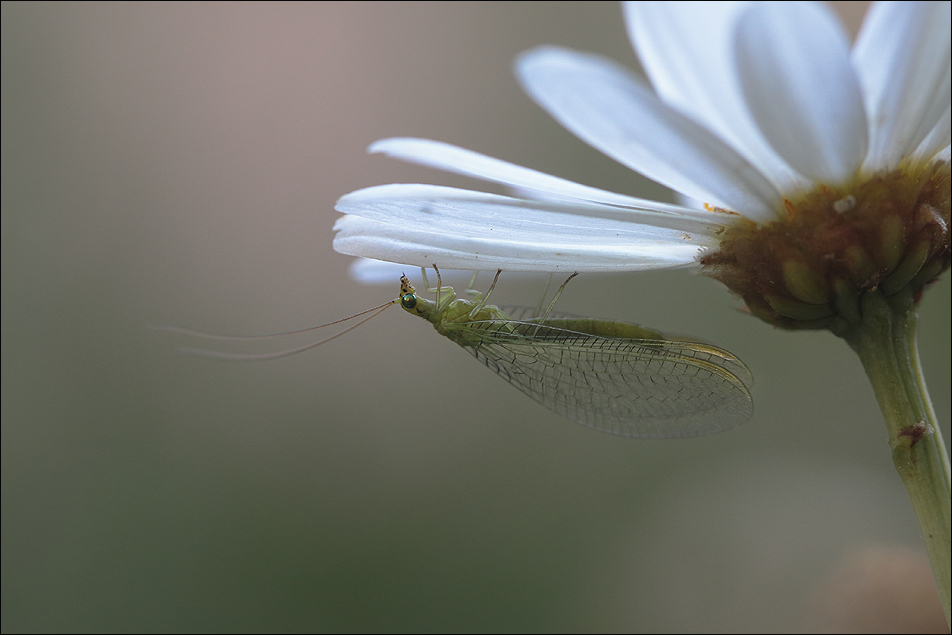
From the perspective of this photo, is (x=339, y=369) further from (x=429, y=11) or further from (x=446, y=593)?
(x=429, y=11)

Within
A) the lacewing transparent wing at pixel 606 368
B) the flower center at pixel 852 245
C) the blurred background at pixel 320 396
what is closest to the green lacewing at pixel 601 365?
the lacewing transparent wing at pixel 606 368

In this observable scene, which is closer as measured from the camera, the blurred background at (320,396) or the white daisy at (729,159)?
the white daisy at (729,159)

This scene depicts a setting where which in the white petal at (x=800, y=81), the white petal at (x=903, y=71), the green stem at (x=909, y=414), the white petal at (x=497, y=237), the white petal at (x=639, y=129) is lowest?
the green stem at (x=909, y=414)

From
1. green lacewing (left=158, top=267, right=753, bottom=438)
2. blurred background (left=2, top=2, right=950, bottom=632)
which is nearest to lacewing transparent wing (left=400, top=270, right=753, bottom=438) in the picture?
green lacewing (left=158, top=267, right=753, bottom=438)

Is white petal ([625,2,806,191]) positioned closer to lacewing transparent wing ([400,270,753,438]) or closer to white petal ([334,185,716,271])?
white petal ([334,185,716,271])

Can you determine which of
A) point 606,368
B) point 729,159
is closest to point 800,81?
point 729,159

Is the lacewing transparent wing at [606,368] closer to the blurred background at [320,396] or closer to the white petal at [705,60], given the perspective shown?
the white petal at [705,60]
